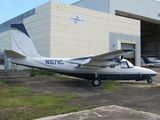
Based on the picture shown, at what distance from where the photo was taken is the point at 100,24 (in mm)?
25656

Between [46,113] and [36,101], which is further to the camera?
[36,101]

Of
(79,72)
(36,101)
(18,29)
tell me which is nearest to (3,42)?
(18,29)

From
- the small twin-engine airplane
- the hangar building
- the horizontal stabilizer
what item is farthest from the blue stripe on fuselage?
the hangar building

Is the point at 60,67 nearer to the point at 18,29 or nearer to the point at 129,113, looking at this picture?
the point at 18,29

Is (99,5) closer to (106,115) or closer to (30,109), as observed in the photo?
(30,109)

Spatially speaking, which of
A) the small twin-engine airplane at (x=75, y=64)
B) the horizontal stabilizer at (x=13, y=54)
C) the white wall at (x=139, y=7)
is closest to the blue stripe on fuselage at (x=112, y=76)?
the small twin-engine airplane at (x=75, y=64)

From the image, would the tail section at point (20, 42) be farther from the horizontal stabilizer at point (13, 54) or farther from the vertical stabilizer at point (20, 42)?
the horizontal stabilizer at point (13, 54)

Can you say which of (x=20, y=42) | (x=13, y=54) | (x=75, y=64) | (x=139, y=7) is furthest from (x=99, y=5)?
(x=13, y=54)

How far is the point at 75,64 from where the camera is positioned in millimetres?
14008

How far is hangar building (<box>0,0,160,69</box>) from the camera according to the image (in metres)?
21.8

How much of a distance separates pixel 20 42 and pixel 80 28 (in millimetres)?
10855

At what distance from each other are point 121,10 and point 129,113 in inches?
1040

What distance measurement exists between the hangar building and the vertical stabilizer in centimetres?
701

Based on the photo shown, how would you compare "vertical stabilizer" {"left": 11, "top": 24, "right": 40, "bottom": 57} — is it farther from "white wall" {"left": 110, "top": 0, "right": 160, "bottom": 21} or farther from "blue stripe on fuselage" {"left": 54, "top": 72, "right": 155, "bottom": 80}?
"white wall" {"left": 110, "top": 0, "right": 160, "bottom": 21}
